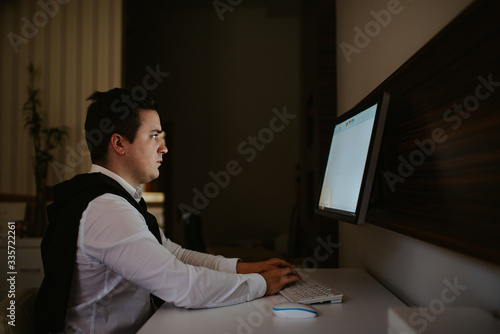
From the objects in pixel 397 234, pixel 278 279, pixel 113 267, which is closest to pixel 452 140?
pixel 397 234

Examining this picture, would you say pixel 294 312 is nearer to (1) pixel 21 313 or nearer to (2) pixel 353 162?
(2) pixel 353 162

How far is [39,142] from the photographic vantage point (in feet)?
10.7

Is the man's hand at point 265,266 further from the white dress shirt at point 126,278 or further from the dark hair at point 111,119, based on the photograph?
the dark hair at point 111,119

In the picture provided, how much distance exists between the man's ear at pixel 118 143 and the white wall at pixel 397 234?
0.99 m

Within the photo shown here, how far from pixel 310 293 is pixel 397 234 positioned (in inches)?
14.9

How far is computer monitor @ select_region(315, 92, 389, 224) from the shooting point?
111 cm

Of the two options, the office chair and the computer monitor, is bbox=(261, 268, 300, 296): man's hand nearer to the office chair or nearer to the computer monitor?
the computer monitor

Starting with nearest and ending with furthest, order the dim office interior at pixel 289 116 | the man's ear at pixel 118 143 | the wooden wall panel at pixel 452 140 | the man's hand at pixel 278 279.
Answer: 1. the wooden wall panel at pixel 452 140
2. the dim office interior at pixel 289 116
3. the man's hand at pixel 278 279
4. the man's ear at pixel 118 143

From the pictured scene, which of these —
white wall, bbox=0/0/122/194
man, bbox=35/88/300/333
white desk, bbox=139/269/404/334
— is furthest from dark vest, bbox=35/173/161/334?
white wall, bbox=0/0/122/194

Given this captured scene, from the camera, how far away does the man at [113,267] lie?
1.08 m

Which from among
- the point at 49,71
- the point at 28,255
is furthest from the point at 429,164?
the point at 49,71

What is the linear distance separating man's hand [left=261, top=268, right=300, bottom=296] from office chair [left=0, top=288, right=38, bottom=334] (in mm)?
691

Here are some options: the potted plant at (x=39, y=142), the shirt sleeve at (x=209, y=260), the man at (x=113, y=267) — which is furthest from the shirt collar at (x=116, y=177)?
the potted plant at (x=39, y=142)

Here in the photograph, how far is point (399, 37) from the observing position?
4.43 ft
